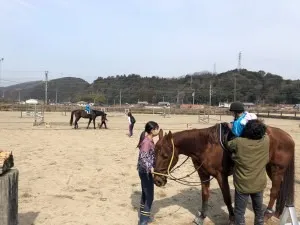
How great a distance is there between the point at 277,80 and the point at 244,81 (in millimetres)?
14133

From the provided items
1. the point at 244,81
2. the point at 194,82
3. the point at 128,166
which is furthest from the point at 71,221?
the point at 194,82

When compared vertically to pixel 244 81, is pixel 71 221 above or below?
below

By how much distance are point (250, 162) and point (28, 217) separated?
3.56 metres

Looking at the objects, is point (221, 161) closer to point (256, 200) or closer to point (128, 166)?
point (256, 200)

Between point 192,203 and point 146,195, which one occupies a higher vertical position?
point 146,195

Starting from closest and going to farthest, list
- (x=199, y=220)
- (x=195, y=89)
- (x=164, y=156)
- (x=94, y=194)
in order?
(x=164, y=156), (x=199, y=220), (x=94, y=194), (x=195, y=89)

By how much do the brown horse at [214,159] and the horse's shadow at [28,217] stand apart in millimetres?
2077

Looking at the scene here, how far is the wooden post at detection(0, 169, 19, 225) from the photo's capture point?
12.3ft

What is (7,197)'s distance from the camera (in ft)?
12.4

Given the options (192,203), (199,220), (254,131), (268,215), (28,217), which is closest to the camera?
(254,131)

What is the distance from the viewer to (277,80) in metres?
146

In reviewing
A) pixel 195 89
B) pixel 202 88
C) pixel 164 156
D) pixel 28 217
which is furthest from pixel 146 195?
pixel 202 88

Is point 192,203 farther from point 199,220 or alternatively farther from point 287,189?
point 287,189

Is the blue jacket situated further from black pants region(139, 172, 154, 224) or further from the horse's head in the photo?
black pants region(139, 172, 154, 224)
